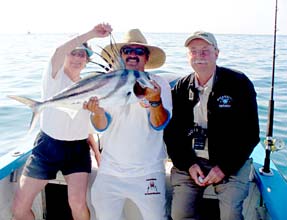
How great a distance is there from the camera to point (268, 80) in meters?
8.94

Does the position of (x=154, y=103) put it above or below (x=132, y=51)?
below

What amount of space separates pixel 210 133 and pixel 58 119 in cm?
114

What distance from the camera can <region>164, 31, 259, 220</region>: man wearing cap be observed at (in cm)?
253

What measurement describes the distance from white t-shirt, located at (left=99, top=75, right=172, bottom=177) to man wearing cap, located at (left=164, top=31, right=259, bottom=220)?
18cm

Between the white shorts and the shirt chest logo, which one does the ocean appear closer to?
the white shorts

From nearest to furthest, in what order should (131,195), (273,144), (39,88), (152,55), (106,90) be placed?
(106,90) < (131,195) < (273,144) < (152,55) < (39,88)

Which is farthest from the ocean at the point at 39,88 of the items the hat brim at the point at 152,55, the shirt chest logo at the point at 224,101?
the shirt chest logo at the point at 224,101

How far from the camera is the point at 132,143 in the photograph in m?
2.62

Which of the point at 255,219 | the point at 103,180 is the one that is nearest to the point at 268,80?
the point at 255,219

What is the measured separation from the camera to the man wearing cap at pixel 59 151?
255cm

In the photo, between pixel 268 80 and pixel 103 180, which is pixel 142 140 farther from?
pixel 268 80

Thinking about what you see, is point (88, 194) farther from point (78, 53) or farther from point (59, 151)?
point (78, 53)

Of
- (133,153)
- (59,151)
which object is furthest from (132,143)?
(59,151)

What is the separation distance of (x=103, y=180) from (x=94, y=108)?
62cm
